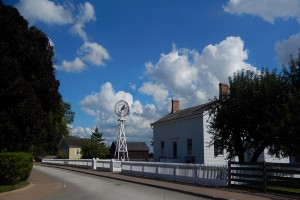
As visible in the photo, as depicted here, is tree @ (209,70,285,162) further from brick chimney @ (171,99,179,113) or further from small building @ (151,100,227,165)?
brick chimney @ (171,99,179,113)

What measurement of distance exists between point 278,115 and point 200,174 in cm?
493

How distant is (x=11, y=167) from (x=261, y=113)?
13.1 meters

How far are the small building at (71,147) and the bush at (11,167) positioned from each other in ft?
254

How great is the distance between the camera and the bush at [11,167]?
756 inches

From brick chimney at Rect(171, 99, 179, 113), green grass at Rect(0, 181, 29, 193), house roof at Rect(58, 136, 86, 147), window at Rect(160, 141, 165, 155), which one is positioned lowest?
green grass at Rect(0, 181, 29, 193)

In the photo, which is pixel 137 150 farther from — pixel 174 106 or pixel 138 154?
pixel 174 106

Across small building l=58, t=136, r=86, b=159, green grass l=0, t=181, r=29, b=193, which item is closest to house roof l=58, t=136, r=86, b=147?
small building l=58, t=136, r=86, b=159

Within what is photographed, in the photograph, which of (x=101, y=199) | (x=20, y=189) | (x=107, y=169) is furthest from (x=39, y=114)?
(x=107, y=169)

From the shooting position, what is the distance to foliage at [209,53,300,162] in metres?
17.9

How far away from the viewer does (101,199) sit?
14.9 metres

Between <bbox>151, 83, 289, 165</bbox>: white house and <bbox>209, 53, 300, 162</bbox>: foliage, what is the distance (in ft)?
28.6

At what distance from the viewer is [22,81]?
63.6ft

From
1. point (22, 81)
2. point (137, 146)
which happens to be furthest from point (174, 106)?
point (137, 146)

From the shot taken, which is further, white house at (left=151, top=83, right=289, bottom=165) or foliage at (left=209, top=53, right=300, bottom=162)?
white house at (left=151, top=83, right=289, bottom=165)
